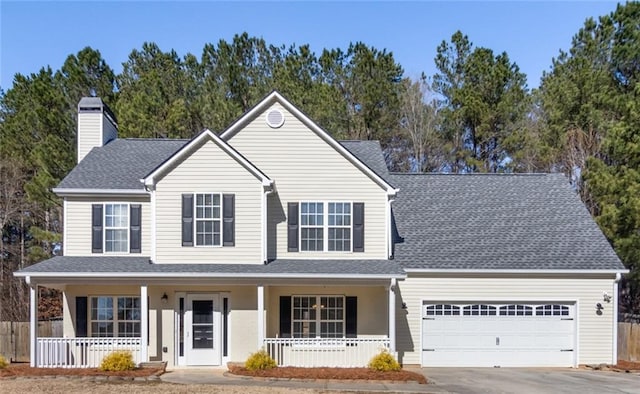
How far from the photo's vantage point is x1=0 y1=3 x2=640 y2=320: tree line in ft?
99.2

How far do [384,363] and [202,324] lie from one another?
18.4 feet

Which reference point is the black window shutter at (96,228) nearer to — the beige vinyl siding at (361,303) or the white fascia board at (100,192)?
the white fascia board at (100,192)

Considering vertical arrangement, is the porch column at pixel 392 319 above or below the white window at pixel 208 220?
below

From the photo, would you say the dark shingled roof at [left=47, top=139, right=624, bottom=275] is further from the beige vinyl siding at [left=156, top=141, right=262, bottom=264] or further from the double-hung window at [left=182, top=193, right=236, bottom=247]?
the double-hung window at [left=182, top=193, right=236, bottom=247]

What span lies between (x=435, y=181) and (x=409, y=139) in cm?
1259

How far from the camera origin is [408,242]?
69.8ft

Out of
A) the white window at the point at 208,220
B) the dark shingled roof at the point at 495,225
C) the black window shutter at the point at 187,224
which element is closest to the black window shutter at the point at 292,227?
the white window at the point at 208,220

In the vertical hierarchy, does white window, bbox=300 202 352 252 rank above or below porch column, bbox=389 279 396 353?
above

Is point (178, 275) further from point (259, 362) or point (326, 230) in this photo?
point (326, 230)

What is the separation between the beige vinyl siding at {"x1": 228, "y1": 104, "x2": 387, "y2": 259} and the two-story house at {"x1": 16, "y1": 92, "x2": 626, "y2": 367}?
36 millimetres

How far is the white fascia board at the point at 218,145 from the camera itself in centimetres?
1892

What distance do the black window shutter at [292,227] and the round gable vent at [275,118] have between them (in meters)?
2.66

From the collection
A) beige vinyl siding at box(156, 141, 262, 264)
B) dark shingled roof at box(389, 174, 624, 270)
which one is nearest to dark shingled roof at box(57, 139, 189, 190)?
beige vinyl siding at box(156, 141, 262, 264)

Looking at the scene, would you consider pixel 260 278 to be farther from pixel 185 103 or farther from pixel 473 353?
pixel 185 103
